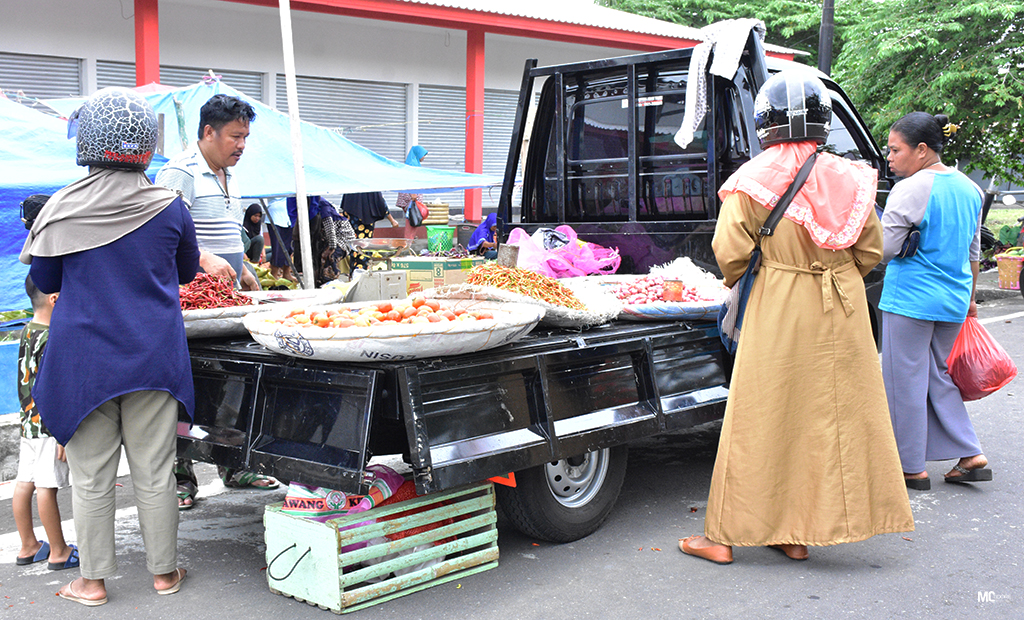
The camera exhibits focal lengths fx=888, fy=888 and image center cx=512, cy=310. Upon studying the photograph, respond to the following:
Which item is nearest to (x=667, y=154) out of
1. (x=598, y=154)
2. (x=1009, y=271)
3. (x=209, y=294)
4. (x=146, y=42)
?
(x=598, y=154)

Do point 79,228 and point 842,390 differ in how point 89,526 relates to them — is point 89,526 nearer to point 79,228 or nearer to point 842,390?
point 79,228

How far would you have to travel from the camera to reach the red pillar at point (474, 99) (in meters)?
14.6

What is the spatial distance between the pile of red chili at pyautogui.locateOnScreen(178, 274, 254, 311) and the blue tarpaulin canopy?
117 inches

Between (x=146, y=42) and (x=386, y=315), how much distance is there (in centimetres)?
960

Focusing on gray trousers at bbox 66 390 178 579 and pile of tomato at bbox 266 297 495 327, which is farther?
pile of tomato at bbox 266 297 495 327

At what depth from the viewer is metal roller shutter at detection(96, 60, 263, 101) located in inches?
498

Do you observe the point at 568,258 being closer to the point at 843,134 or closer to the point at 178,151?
the point at 843,134

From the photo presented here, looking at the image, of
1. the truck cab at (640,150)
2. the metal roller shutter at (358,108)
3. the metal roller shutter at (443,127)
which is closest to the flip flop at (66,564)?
the truck cab at (640,150)

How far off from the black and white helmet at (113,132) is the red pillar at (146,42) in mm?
8957

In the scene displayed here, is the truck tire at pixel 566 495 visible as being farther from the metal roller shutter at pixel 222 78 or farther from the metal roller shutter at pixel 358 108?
the metal roller shutter at pixel 222 78

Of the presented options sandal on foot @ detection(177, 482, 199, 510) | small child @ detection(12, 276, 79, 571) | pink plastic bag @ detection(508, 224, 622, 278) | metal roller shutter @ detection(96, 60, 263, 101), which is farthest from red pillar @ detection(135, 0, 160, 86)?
small child @ detection(12, 276, 79, 571)

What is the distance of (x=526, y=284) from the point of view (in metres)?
4.38

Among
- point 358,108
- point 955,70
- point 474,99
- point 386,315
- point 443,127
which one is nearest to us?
point 386,315

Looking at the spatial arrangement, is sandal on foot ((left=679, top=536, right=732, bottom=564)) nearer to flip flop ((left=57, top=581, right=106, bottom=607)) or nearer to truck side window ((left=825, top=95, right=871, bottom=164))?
flip flop ((left=57, top=581, right=106, bottom=607))
